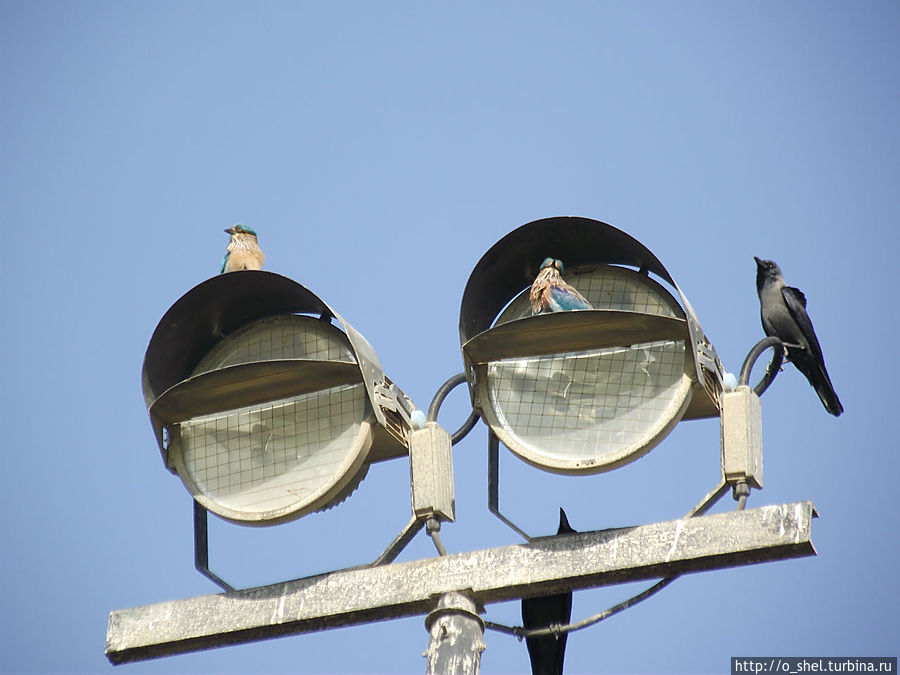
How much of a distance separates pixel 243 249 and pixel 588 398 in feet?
21.5

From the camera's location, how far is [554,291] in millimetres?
6535

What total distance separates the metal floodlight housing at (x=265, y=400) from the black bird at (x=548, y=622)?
95 cm

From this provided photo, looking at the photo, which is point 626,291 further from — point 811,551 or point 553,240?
point 811,551

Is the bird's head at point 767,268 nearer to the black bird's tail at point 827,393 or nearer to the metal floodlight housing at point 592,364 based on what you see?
the black bird's tail at point 827,393

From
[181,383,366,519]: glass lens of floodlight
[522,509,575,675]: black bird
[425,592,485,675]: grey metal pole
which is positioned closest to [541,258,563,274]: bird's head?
[181,383,366,519]: glass lens of floodlight

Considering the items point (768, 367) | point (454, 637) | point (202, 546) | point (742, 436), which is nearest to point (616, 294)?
point (768, 367)

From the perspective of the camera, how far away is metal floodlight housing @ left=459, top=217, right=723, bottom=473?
19.8ft

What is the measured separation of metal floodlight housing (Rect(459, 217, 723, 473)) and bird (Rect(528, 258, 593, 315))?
0.09 m

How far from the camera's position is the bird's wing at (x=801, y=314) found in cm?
758

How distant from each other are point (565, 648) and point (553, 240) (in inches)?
72.3

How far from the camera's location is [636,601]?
5.84m

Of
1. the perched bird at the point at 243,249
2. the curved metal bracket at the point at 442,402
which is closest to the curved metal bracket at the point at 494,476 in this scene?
the curved metal bracket at the point at 442,402

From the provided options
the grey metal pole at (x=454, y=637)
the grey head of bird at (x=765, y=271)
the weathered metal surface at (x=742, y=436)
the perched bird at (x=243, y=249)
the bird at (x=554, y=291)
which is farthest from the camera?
the perched bird at (x=243, y=249)

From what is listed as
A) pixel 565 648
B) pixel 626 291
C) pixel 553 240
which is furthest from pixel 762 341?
pixel 565 648
